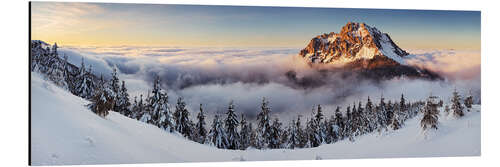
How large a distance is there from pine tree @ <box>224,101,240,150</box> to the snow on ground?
2.49ft

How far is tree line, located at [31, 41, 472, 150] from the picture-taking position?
1389 centimetres

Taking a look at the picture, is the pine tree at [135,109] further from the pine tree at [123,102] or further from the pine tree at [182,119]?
the pine tree at [182,119]

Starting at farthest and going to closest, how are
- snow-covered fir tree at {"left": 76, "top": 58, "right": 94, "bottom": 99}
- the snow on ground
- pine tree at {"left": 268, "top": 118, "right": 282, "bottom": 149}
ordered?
1. pine tree at {"left": 268, "top": 118, "right": 282, "bottom": 149}
2. snow-covered fir tree at {"left": 76, "top": 58, "right": 94, "bottom": 99}
3. the snow on ground

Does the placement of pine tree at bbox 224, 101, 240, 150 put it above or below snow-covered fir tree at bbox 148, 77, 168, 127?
below

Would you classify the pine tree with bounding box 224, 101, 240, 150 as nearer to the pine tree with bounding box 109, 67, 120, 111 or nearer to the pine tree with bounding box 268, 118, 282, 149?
the pine tree with bounding box 268, 118, 282, 149

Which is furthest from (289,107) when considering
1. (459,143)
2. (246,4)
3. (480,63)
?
(480,63)

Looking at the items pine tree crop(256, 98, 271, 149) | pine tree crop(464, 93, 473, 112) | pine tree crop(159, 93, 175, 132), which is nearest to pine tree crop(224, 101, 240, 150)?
pine tree crop(256, 98, 271, 149)

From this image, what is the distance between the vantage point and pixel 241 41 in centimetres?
1436

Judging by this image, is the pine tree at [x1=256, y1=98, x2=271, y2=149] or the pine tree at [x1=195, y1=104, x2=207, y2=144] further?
the pine tree at [x1=195, y1=104, x2=207, y2=144]

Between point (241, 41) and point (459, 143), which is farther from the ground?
point (241, 41)

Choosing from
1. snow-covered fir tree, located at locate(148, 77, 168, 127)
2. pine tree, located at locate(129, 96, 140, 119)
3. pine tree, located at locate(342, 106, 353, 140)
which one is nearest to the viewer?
snow-covered fir tree, located at locate(148, 77, 168, 127)

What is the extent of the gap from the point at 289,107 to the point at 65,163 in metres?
6.60
